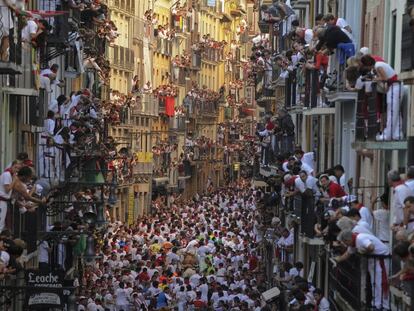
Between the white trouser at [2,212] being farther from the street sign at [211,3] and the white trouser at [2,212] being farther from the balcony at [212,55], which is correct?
the street sign at [211,3]

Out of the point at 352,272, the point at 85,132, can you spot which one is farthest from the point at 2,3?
the point at 85,132

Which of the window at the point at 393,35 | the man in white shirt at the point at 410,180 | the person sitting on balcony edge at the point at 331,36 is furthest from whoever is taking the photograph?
the person sitting on balcony edge at the point at 331,36

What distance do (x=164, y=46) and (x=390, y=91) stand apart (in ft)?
271

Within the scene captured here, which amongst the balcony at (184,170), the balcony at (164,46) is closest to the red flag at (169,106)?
the balcony at (164,46)

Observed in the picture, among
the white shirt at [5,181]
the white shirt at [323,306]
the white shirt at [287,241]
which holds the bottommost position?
the white shirt at [287,241]

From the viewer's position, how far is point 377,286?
86.9 ft

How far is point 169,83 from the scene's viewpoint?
11181cm

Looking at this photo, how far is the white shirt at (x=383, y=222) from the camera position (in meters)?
27.7

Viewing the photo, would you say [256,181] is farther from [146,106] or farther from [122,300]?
[146,106]

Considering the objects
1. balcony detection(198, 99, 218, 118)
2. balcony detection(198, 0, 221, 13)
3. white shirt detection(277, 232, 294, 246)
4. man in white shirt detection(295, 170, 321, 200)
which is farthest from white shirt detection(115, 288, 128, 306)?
balcony detection(198, 0, 221, 13)

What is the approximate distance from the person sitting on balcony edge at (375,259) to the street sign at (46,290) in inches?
386

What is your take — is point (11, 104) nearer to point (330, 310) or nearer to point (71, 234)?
point (71, 234)

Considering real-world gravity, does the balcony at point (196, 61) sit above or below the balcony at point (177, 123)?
above

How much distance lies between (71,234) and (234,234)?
91.5 ft
